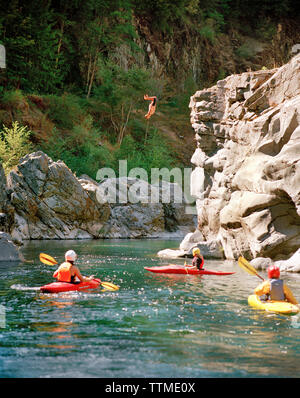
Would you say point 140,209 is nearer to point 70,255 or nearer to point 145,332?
point 70,255

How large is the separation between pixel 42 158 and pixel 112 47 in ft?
66.7

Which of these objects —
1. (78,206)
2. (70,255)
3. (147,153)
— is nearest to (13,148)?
(78,206)

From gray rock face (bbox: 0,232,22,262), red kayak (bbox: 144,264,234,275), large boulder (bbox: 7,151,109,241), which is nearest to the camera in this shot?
red kayak (bbox: 144,264,234,275)

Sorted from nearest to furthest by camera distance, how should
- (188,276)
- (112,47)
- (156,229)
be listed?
(188,276) → (156,229) → (112,47)

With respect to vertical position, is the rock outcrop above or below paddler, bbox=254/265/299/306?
above

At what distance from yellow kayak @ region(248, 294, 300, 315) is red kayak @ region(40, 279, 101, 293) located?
419 cm

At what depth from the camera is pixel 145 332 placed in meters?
9.44

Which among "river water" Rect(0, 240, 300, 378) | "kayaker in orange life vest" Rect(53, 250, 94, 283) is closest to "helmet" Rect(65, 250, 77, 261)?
"kayaker in orange life vest" Rect(53, 250, 94, 283)

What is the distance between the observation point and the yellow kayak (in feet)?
35.4

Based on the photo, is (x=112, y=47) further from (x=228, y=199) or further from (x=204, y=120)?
(x=228, y=199)

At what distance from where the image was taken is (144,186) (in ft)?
128

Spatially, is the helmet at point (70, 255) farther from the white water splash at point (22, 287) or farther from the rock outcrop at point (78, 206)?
the rock outcrop at point (78, 206)

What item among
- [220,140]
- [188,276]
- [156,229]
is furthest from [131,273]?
[156,229]

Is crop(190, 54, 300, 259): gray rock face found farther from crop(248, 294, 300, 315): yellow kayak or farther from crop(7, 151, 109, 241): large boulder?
crop(7, 151, 109, 241): large boulder
